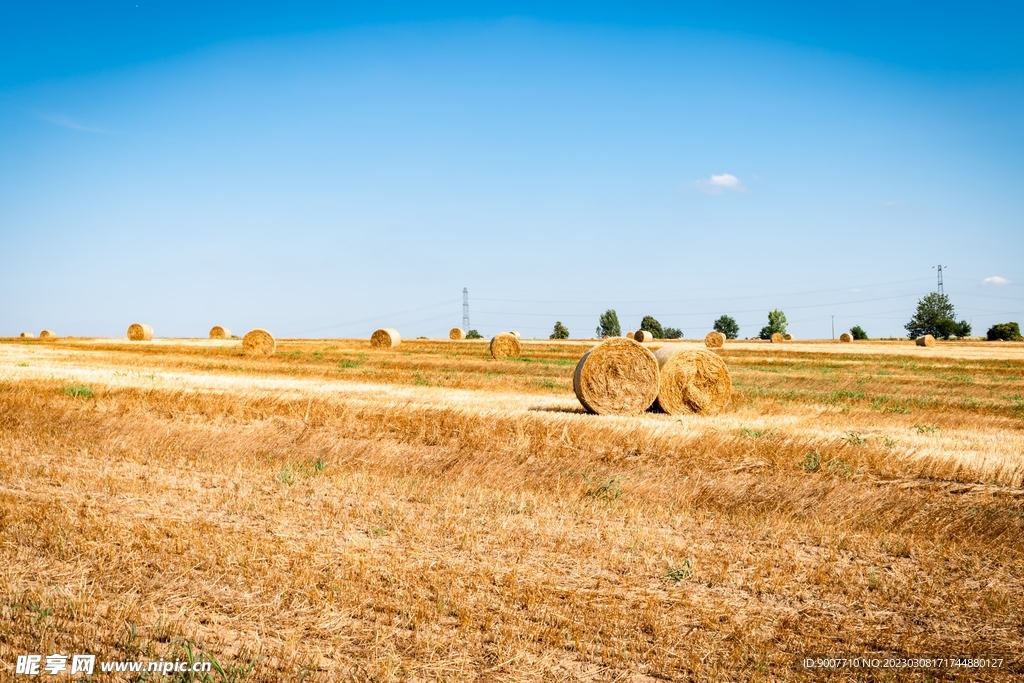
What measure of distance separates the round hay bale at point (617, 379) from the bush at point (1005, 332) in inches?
2550

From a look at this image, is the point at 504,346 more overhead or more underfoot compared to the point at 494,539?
more overhead

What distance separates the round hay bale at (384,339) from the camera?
1741 inches

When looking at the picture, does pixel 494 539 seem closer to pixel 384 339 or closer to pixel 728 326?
pixel 384 339

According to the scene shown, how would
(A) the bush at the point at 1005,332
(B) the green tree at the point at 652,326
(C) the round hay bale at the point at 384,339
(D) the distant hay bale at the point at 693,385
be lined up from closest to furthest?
(D) the distant hay bale at the point at 693,385, (C) the round hay bale at the point at 384,339, (A) the bush at the point at 1005,332, (B) the green tree at the point at 652,326

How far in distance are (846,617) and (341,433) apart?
9.39 meters

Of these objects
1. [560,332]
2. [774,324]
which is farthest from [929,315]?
[560,332]

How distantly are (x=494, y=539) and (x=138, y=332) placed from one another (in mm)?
49146

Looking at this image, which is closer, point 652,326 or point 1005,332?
point 1005,332

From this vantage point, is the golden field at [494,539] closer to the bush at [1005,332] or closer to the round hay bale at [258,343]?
the round hay bale at [258,343]

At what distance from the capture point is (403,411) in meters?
14.0

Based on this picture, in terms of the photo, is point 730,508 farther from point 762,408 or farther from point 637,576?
point 762,408

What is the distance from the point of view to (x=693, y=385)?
17938 mm

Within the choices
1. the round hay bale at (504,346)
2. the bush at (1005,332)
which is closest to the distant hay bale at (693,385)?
the round hay bale at (504,346)

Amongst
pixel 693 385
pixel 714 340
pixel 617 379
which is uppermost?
pixel 714 340
